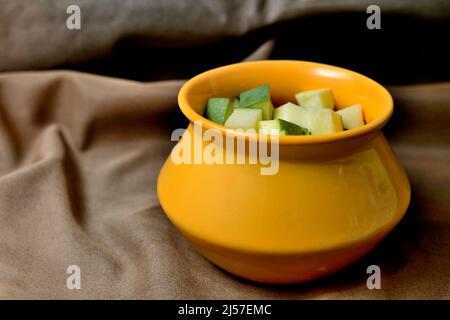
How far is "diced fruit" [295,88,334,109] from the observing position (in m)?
0.71

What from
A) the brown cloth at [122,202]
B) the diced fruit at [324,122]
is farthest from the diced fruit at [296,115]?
the brown cloth at [122,202]

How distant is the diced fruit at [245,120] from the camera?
0.66m

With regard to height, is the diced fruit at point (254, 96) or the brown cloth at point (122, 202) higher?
the diced fruit at point (254, 96)

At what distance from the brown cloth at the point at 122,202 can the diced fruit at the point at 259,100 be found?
20 cm

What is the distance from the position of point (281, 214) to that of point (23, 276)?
0.32 meters

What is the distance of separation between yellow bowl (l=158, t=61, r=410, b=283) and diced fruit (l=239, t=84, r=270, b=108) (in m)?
0.10

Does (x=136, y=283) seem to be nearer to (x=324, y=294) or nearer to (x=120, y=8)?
(x=324, y=294)
